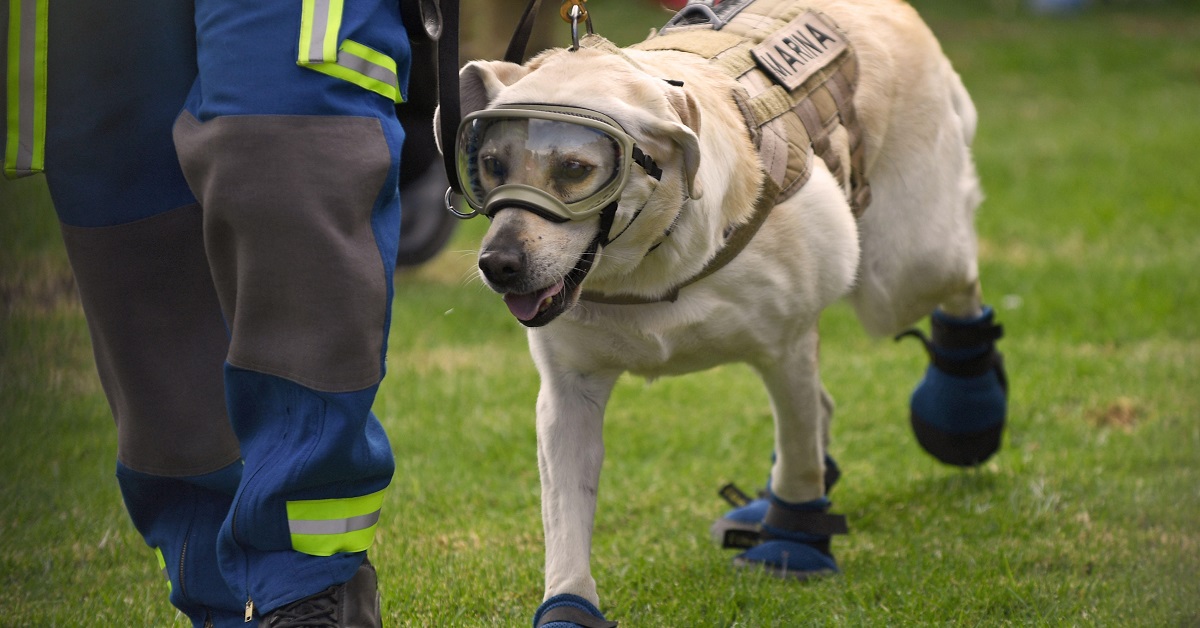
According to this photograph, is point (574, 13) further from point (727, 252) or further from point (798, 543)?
point (798, 543)

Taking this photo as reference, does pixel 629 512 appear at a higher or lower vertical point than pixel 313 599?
lower

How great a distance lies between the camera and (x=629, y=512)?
13.0 ft

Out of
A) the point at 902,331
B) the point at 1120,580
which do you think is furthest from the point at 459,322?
the point at 1120,580

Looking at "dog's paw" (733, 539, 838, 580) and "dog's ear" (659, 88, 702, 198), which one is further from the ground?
"dog's ear" (659, 88, 702, 198)

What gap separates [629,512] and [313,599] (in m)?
1.79

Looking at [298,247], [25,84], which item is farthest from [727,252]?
[25,84]

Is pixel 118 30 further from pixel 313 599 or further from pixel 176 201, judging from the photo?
pixel 313 599

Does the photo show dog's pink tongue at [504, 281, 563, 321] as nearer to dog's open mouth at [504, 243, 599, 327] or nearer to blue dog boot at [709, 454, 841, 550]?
dog's open mouth at [504, 243, 599, 327]

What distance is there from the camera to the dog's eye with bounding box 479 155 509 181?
7.63 feet

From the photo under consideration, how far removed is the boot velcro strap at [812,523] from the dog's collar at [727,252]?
3.07ft

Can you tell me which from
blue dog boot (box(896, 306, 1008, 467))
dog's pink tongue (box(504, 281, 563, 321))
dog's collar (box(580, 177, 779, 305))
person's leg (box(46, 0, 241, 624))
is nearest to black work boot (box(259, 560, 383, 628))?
person's leg (box(46, 0, 241, 624))

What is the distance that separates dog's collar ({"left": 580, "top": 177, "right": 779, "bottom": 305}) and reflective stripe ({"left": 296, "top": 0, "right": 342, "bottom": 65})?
30.7 inches

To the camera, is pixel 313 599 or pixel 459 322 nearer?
pixel 313 599

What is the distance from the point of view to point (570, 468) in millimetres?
2723
